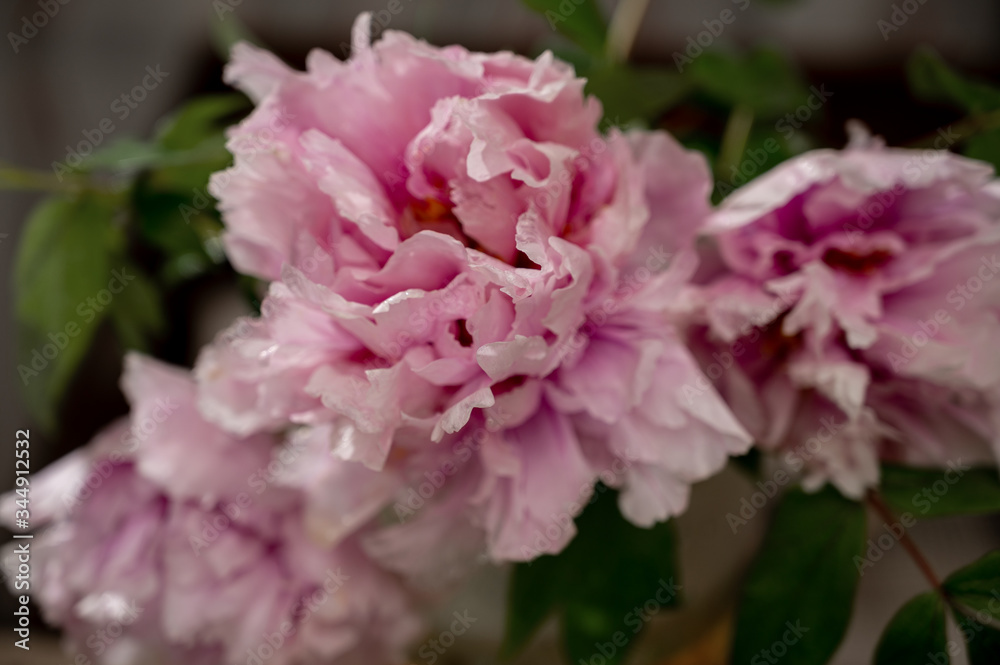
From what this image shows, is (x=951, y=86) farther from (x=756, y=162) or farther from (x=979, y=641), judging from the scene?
(x=979, y=641)

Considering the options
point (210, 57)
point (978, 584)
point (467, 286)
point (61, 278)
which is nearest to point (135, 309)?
point (61, 278)

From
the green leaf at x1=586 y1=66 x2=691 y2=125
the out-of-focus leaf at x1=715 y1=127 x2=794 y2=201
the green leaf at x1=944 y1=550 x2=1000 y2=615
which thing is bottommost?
the green leaf at x1=944 y1=550 x2=1000 y2=615

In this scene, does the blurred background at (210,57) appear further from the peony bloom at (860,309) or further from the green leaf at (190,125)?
the peony bloom at (860,309)

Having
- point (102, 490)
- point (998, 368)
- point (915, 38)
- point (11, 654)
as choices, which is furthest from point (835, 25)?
point (11, 654)

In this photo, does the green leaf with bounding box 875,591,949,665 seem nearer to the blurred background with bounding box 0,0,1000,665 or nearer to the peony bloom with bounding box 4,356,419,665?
the peony bloom with bounding box 4,356,419,665

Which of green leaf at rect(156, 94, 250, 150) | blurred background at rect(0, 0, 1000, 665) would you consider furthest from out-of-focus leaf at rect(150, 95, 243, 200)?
blurred background at rect(0, 0, 1000, 665)

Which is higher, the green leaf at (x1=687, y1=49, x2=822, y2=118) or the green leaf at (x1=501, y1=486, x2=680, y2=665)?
the green leaf at (x1=687, y1=49, x2=822, y2=118)

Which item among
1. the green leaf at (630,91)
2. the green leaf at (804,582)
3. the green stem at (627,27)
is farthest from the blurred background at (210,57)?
the green leaf at (804,582)
